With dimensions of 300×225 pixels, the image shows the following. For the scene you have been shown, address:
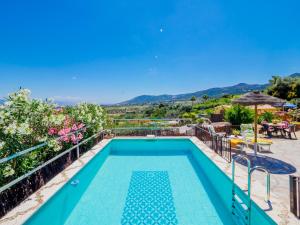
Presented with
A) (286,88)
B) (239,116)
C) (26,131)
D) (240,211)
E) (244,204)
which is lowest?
(240,211)

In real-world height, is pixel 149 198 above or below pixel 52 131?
below

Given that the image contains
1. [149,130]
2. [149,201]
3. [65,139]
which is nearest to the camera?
[149,201]

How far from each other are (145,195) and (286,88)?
3419 cm

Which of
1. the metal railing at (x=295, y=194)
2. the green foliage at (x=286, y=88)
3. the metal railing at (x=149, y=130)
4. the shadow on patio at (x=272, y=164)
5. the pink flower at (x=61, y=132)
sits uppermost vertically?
the green foliage at (x=286, y=88)

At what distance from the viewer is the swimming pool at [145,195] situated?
352cm

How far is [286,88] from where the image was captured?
3023 centimetres

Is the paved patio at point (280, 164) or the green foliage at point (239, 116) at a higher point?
the green foliage at point (239, 116)

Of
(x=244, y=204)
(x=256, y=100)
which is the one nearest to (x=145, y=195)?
(x=244, y=204)

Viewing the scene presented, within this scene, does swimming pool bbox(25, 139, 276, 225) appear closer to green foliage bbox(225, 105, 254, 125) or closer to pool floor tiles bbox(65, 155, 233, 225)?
pool floor tiles bbox(65, 155, 233, 225)

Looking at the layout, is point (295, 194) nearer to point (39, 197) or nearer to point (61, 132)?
point (39, 197)

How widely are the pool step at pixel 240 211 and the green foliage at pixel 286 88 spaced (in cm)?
3235

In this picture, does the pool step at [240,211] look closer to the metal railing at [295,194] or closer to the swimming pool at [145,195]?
the swimming pool at [145,195]

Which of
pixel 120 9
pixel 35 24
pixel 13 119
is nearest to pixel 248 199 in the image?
pixel 13 119

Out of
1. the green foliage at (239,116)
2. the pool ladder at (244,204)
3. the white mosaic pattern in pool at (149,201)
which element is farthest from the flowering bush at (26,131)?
the green foliage at (239,116)
